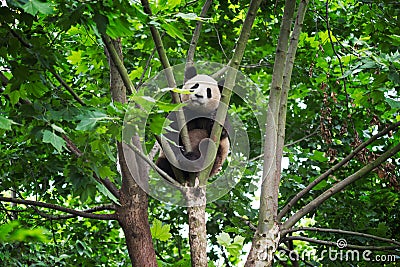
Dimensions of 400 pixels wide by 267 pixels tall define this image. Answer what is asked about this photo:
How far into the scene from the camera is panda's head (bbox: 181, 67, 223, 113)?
3.59 m

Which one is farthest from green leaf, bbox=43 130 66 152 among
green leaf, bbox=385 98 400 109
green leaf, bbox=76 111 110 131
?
green leaf, bbox=385 98 400 109

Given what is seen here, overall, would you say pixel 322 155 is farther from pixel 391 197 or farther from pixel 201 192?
pixel 201 192

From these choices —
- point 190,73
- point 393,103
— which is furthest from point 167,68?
point 393,103

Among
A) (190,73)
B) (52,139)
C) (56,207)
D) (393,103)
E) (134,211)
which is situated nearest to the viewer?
(52,139)

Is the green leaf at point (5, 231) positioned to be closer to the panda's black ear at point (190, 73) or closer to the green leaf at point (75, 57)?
the panda's black ear at point (190, 73)

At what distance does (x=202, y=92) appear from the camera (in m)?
3.65

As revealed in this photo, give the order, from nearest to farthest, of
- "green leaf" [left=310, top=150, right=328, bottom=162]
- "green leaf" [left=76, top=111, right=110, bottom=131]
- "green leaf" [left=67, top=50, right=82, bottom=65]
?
"green leaf" [left=76, top=111, right=110, bottom=131] < "green leaf" [left=310, top=150, right=328, bottom=162] < "green leaf" [left=67, top=50, right=82, bottom=65]

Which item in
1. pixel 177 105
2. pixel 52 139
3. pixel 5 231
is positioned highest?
pixel 177 105

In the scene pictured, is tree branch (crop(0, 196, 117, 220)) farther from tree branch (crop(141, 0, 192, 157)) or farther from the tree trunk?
tree branch (crop(141, 0, 192, 157))

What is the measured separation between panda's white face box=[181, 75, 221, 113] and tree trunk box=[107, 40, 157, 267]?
0.52 meters

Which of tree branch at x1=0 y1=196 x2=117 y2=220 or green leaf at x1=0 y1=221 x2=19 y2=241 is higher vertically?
tree branch at x1=0 y1=196 x2=117 y2=220

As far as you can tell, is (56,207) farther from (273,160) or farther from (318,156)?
(318,156)

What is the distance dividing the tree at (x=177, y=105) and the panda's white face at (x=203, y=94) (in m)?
0.24

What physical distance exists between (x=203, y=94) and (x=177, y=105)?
1430mm
